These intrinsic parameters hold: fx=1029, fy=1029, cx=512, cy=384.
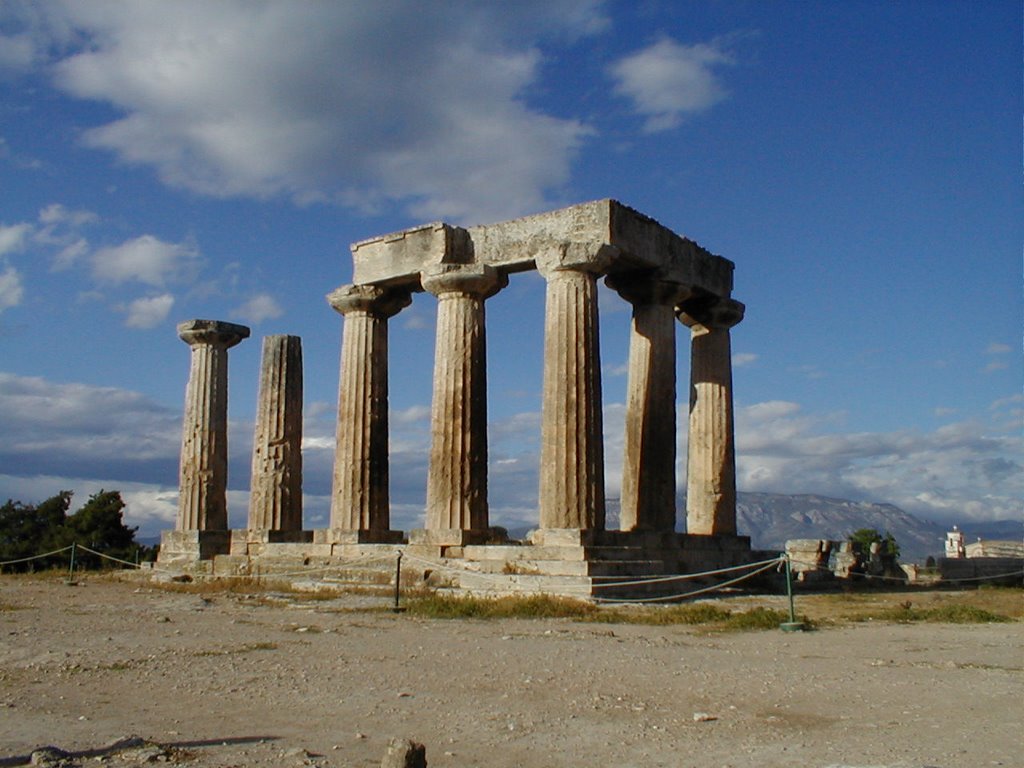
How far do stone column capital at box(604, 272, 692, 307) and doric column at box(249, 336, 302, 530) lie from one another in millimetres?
10050

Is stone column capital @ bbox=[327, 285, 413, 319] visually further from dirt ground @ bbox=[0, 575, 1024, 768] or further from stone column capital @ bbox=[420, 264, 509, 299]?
dirt ground @ bbox=[0, 575, 1024, 768]

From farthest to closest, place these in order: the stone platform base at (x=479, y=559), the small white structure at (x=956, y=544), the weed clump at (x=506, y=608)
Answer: the small white structure at (x=956, y=544)
the stone platform base at (x=479, y=559)
the weed clump at (x=506, y=608)

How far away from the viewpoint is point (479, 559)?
20844mm

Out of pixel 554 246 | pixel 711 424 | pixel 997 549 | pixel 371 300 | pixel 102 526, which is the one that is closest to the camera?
pixel 554 246

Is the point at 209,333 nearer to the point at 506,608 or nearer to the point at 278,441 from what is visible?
the point at 278,441

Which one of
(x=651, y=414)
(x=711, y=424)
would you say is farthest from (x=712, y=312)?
(x=651, y=414)

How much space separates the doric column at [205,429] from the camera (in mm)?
29109

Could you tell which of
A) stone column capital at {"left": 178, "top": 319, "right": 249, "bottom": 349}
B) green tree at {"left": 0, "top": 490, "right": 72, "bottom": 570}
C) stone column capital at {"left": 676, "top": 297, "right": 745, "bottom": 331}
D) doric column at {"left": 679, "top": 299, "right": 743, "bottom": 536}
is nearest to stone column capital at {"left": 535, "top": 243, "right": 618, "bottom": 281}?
stone column capital at {"left": 676, "top": 297, "right": 745, "bottom": 331}

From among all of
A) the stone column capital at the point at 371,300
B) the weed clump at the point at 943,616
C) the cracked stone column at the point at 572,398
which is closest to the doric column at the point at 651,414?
the cracked stone column at the point at 572,398

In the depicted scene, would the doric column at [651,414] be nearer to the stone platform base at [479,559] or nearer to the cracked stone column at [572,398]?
the stone platform base at [479,559]

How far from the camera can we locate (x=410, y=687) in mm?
9828

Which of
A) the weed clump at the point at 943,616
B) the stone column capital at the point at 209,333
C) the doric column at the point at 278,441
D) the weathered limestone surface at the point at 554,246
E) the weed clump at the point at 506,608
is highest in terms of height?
the weathered limestone surface at the point at 554,246

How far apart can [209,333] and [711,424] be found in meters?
14.5

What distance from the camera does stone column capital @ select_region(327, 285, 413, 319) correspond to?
26078mm
